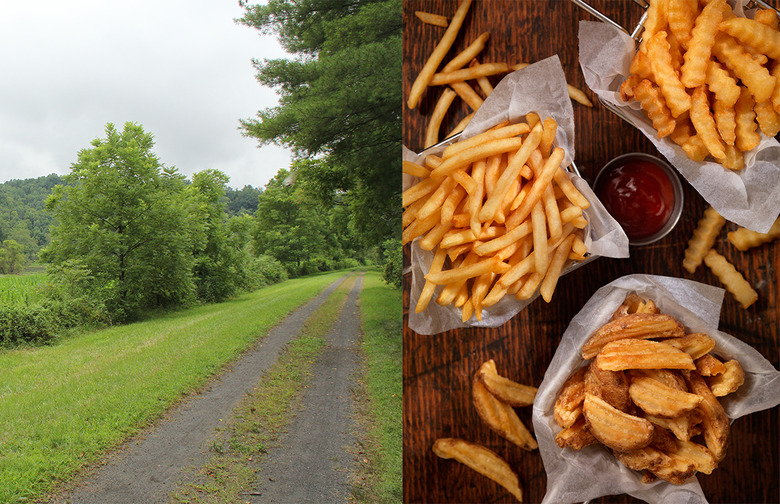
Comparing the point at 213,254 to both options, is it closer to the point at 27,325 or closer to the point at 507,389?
the point at 27,325

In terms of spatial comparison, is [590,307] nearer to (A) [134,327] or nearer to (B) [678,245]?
(B) [678,245]

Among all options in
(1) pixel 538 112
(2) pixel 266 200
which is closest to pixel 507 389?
(1) pixel 538 112

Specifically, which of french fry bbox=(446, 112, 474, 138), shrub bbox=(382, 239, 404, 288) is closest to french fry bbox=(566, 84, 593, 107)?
french fry bbox=(446, 112, 474, 138)

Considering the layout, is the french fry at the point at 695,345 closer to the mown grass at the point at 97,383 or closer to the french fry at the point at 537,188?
the french fry at the point at 537,188

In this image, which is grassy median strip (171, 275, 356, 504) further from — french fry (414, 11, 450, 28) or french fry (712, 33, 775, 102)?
french fry (712, 33, 775, 102)

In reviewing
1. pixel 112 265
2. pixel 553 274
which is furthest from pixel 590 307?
pixel 112 265

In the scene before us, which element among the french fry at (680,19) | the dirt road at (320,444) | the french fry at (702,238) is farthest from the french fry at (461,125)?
the dirt road at (320,444)
